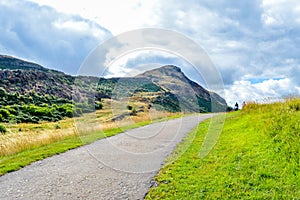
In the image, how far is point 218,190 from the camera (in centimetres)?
723

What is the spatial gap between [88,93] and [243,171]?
12.3m

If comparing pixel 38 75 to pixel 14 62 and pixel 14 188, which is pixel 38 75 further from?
pixel 14 188

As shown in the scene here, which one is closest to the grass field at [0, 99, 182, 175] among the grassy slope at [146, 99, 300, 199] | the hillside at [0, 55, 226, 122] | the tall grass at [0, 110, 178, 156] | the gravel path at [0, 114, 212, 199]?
the tall grass at [0, 110, 178, 156]

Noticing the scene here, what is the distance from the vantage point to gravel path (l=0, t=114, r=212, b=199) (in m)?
7.32

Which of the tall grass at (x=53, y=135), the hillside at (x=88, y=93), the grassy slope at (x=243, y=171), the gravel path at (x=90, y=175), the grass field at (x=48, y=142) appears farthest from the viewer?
the tall grass at (x=53, y=135)

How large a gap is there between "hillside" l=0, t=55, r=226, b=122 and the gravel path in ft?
9.24

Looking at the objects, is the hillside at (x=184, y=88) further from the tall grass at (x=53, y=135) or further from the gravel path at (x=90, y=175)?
the tall grass at (x=53, y=135)

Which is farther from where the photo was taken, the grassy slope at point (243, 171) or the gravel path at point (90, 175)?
the gravel path at point (90, 175)

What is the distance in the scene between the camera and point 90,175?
9.07 m

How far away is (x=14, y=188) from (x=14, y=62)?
178889mm

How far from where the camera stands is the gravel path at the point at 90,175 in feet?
24.0

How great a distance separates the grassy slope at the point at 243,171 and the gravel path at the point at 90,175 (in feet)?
2.12

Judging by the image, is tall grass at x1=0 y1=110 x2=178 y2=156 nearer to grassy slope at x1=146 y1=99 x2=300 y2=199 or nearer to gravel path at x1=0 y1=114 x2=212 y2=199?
gravel path at x1=0 y1=114 x2=212 y2=199

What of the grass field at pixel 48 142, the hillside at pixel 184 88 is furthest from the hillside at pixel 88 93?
the grass field at pixel 48 142
